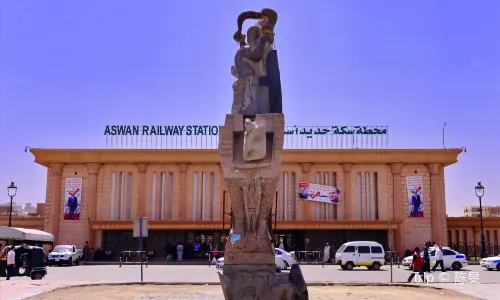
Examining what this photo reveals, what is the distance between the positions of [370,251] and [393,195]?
13.9 m

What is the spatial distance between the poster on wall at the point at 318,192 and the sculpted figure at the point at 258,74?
97.4 ft

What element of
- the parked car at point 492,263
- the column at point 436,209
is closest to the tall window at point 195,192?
the column at point 436,209

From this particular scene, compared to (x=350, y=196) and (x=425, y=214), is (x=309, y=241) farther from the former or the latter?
(x=425, y=214)

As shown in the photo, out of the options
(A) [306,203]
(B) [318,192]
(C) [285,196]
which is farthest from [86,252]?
(B) [318,192]

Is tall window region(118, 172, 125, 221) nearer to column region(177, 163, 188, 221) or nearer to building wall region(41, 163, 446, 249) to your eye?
building wall region(41, 163, 446, 249)

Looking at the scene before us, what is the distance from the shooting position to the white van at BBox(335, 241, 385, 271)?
3092cm

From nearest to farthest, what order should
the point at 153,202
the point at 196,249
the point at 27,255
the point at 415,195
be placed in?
the point at 27,255, the point at 196,249, the point at 415,195, the point at 153,202

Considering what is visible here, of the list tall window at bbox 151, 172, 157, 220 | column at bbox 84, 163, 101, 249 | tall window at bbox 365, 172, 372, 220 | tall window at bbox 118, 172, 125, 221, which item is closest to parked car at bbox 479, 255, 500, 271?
tall window at bbox 365, 172, 372, 220

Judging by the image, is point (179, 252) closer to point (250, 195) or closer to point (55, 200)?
point (55, 200)

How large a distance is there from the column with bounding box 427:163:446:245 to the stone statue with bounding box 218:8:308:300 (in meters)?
32.7

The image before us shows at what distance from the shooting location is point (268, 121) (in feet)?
43.8

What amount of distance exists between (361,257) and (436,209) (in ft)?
48.7

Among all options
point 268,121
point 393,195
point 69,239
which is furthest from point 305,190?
point 268,121

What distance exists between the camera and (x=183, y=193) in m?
44.3
